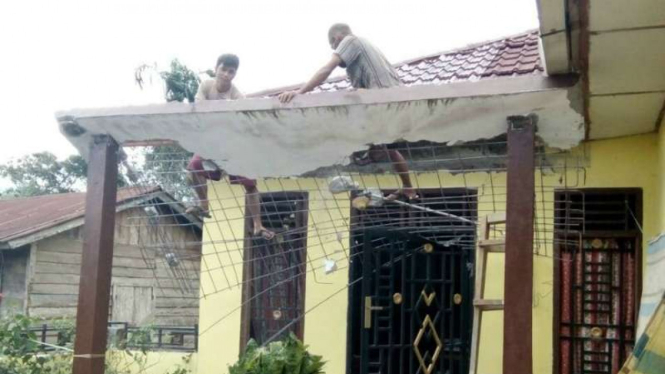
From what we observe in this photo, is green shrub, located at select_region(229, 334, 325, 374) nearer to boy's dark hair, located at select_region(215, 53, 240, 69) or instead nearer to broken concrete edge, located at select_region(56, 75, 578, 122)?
boy's dark hair, located at select_region(215, 53, 240, 69)

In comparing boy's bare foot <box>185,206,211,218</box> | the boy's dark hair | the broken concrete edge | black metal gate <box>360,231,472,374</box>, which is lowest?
black metal gate <box>360,231,472,374</box>

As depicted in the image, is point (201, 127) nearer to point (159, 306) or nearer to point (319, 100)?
point (319, 100)

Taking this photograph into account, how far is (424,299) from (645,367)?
12.2 feet

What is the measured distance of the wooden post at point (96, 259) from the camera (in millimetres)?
3689

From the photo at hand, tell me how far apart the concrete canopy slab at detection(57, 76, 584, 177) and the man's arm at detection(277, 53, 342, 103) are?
4cm

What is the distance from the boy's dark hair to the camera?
465cm

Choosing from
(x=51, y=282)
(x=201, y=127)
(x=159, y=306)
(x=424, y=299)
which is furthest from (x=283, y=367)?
(x=159, y=306)

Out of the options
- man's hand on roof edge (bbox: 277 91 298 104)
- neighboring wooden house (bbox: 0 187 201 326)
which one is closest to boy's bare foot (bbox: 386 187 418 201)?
man's hand on roof edge (bbox: 277 91 298 104)

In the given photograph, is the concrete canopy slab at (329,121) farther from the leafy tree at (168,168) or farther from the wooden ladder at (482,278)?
the wooden ladder at (482,278)

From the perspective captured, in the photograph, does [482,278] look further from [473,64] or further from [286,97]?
[473,64]

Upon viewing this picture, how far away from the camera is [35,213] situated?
14.6m

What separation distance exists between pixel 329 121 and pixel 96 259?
1350 millimetres

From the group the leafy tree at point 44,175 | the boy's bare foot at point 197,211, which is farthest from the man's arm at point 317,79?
the leafy tree at point 44,175

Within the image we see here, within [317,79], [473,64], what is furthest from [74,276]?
[317,79]
